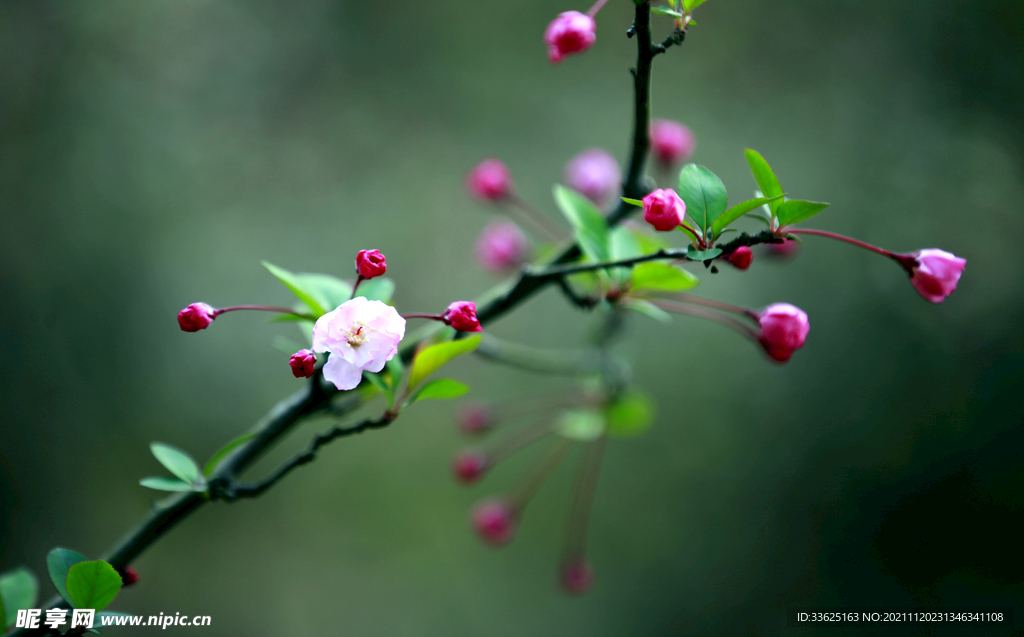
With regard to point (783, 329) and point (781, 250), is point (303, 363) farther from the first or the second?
point (781, 250)

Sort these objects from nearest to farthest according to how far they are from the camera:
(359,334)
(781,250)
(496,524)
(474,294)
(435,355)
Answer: (359,334)
(435,355)
(781,250)
(496,524)
(474,294)

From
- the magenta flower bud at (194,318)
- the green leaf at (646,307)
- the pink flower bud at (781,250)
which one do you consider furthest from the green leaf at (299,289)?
the pink flower bud at (781,250)

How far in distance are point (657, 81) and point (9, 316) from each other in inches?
63.1

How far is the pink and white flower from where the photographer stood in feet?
1.26

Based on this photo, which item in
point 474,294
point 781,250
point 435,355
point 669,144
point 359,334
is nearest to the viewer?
point 359,334

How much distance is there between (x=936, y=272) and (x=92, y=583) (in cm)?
70

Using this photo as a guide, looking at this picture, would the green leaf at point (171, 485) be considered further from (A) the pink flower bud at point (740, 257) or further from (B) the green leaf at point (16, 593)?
(A) the pink flower bud at point (740, 257)

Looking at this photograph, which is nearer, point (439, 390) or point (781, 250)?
point (439, 390)

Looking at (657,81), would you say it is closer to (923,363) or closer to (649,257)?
(923,363)

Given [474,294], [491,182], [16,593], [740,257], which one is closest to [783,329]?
[740,257]

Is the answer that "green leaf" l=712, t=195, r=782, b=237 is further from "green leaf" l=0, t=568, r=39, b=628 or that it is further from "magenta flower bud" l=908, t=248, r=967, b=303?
"green leaf" l=0, t=568, r=39, b=628

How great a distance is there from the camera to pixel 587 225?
55cm

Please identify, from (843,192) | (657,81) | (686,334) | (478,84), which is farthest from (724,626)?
(478,84)

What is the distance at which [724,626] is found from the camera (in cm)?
127
